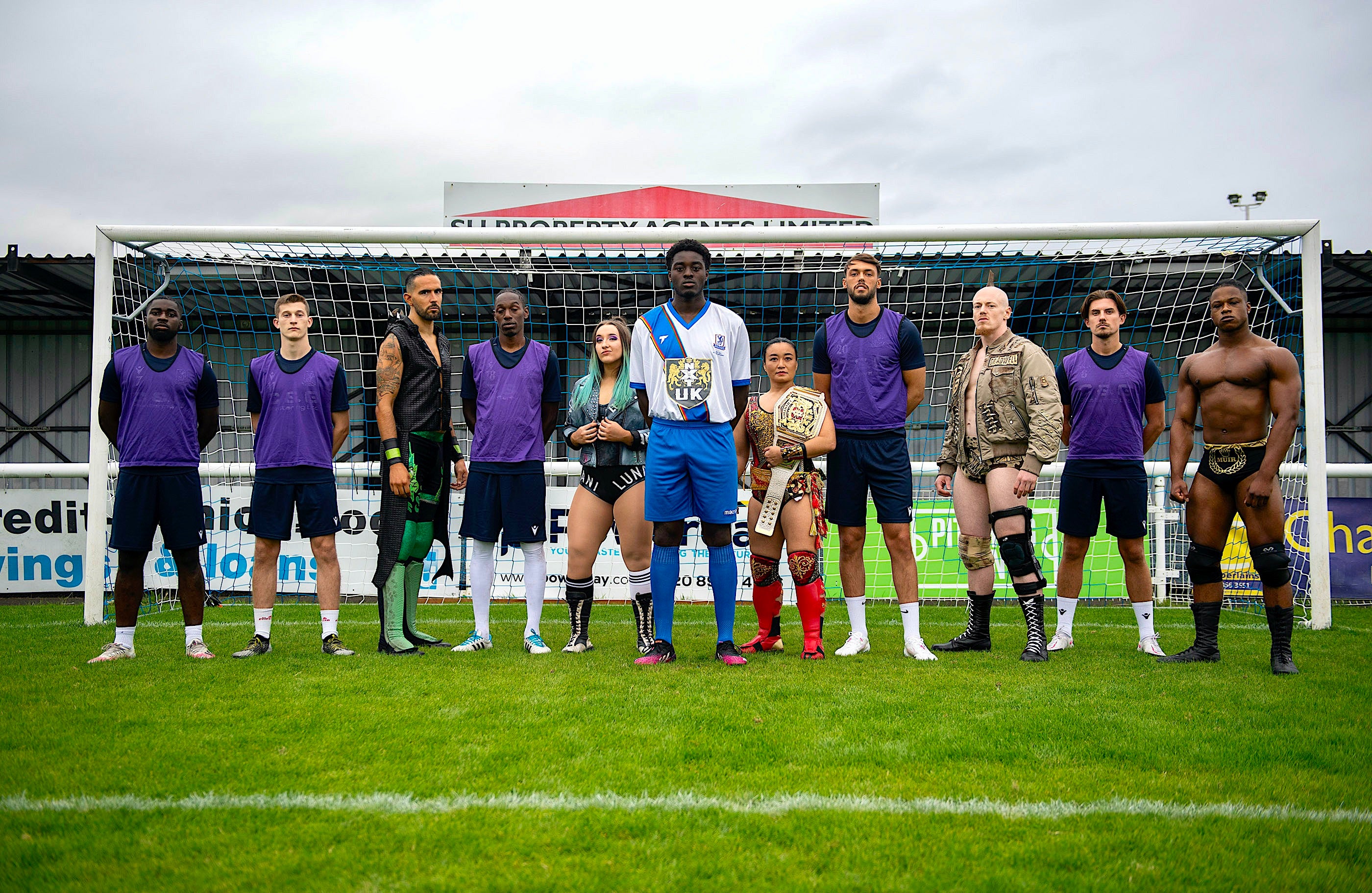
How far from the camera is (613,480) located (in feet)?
17.3

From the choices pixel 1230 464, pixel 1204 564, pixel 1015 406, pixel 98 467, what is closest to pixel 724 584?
pixel 1015 406

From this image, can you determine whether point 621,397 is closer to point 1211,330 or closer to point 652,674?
point 652,674

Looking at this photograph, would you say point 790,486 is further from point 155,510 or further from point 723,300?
point 723,300

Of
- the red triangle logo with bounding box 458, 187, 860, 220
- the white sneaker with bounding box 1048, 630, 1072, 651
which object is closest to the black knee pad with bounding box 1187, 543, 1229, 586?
the white sneaker with bounding box 1048, 630, 1072, 651

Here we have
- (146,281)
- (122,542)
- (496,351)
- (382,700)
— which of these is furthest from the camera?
(146,281)

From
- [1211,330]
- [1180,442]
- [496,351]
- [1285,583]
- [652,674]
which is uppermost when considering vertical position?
[1211,330]

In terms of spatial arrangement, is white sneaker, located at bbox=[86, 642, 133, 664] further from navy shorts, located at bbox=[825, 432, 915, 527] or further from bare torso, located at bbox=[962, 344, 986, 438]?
bare torso, located at bbox=[962, 344, 986, 438]

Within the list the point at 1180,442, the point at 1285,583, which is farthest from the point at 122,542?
the point at 1285,583

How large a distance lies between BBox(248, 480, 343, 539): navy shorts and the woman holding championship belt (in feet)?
8.17

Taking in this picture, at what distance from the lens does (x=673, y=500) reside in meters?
4.70

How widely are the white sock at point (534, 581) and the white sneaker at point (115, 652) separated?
2.29 m

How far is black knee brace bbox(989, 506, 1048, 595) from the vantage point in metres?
5.17

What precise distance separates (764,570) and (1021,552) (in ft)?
5.02

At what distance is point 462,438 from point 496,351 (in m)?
7.69
